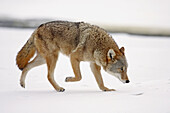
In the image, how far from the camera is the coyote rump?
6324 mm

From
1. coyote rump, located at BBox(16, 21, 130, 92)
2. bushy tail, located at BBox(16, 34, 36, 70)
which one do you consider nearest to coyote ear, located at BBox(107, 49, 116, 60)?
coyote rump, located at BBox(16, 21, 130, 92)

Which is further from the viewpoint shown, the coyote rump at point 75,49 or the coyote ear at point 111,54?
the coyote rump at point 75,49

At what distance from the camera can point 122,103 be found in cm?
455

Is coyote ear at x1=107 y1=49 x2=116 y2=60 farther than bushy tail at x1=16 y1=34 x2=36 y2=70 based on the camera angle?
No

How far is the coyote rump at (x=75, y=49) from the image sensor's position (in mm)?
6324

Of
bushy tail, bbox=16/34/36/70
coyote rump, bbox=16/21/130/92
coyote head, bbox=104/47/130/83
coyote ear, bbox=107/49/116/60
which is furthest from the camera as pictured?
bushy tail, bbox=16/34/36/70

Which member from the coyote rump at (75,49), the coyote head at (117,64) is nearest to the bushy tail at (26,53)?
the coyote rump at (75,49)

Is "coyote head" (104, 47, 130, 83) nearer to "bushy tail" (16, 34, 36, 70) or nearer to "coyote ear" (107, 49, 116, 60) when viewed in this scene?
"coyote ear" (107, 49, 116, 60)

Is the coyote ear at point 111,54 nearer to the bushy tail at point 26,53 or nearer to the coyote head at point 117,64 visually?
the coyote head at point 117,64

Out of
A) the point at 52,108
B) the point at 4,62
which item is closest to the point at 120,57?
the point at 52,108

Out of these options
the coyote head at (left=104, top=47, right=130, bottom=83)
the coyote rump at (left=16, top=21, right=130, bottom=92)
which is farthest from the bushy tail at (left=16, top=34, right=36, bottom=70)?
the coyote head at (left=104, top=47, right=130, bottom=83)

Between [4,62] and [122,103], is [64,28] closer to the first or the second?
[122,103]

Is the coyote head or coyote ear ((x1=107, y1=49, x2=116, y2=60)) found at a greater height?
coyote ear ((x1=107, y1=49, x2=116, y2=60))

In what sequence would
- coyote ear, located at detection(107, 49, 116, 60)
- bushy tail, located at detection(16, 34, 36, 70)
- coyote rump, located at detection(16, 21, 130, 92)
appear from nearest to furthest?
coyote ear, located at detection(107, 49, 116, 60) → coyote rump, located at detection(16, 21, 130, 92) → bushy tail, located at detection(16, 34, 36, 70)
